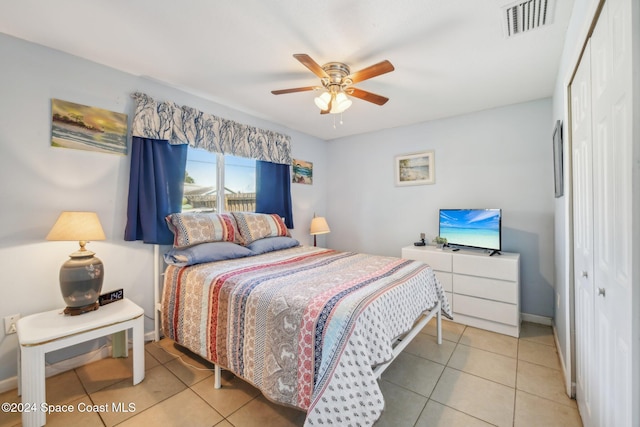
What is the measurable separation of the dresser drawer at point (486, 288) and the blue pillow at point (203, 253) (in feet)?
7.80

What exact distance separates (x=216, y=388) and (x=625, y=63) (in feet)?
8.71

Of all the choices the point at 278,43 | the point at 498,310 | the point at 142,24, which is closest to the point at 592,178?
the point at 498,310

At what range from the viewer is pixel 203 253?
7.80 feet

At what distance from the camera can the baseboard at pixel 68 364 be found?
1851mm

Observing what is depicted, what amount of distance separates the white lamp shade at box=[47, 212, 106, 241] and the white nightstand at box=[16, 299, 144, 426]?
564 millimetres

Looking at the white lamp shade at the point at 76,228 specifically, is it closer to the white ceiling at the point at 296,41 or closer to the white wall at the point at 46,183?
the white wall at the point at 46,183

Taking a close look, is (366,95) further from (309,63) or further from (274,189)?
(274,189)

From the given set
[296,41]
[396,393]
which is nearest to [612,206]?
[396,393]

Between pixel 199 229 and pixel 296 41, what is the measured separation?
185cm

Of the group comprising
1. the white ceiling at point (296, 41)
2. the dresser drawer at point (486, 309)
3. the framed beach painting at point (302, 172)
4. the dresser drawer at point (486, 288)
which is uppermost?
the white ceiling at point (296, 41)

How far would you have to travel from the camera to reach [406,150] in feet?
12.6

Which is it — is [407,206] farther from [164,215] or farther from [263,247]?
[164,215]

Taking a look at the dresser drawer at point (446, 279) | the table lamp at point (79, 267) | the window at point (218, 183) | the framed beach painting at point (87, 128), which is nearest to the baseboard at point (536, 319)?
the dresser drawer at point (446, 279)

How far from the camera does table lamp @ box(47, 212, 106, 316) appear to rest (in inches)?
72.7
